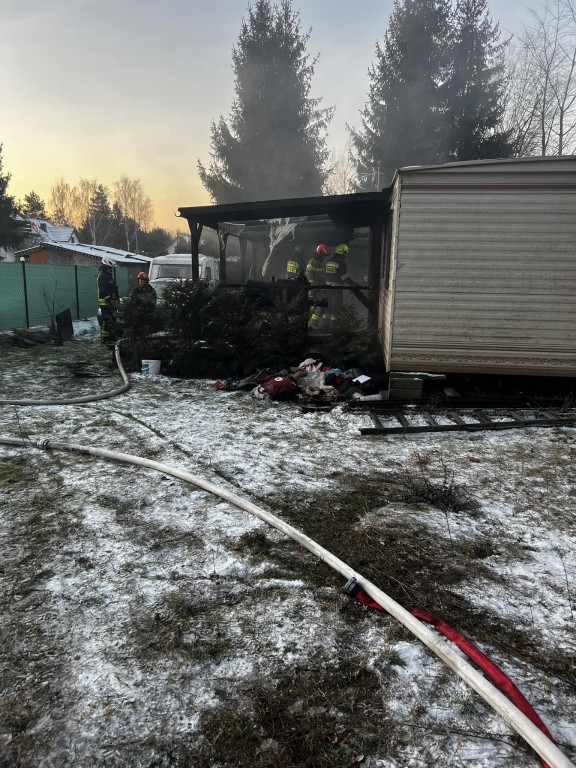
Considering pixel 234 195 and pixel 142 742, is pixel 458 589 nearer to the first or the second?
pixel 142 742

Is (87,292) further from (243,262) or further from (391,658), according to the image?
(391,658)

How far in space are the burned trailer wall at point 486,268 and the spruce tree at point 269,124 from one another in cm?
2228

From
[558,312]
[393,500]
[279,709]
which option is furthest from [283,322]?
[279,709]

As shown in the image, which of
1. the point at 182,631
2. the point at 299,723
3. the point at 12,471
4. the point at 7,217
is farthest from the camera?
the point at 7,217

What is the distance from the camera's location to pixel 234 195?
27031 mm

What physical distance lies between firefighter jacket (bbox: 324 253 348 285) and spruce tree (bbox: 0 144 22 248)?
2632cm

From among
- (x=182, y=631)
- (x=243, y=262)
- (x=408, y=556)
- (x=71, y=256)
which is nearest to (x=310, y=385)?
(x=408, y=556)

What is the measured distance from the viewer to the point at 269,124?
26547 mm

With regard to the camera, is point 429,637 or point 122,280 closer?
point 429,637

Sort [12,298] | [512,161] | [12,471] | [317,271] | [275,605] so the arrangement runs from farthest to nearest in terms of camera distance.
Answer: [12,298]
[317,271]
[512,161]
[12,471]
[275,605]

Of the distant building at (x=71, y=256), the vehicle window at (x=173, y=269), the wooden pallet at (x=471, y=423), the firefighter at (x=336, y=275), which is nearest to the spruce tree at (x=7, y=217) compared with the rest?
the distant building at (x=71, y=256)

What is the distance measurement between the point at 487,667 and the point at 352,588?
724 millimetres

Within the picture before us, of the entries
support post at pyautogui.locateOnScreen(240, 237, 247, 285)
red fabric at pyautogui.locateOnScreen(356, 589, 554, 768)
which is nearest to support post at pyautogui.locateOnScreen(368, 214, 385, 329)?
support post at pyautogui.locateOnScreen(240, 237, 247, 285)

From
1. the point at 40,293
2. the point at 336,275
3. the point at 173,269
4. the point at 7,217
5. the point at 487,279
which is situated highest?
the point at 7,217
